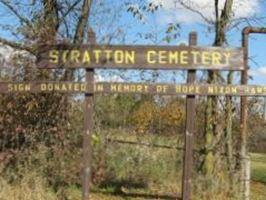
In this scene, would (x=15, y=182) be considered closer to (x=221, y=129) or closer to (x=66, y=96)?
(x=66, y=96)

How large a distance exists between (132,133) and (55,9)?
11.5ft

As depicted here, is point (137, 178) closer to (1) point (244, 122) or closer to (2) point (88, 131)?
(2) point (88, 131)

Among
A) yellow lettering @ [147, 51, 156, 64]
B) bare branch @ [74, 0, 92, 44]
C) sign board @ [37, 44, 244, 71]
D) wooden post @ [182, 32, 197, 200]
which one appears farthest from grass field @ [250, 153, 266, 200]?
bare branch @ [74, 0, 92, 44]

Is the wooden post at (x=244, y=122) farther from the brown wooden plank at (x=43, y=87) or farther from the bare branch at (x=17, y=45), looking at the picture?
the bare branch at (x=17, y=45)

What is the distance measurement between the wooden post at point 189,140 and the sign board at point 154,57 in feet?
0.66

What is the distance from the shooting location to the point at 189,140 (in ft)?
39.5

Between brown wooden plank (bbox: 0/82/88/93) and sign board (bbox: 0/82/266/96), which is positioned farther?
brown wooden plank (bbox: 0/82/88/93)

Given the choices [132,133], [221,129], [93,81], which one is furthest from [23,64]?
[221,129]

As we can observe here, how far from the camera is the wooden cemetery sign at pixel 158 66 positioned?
12.0 m

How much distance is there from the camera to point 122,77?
43.7 feet

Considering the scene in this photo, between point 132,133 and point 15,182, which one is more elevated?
point 132,133

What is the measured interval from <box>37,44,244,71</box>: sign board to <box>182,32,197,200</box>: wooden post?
20cm

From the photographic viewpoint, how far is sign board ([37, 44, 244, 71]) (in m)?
12.0

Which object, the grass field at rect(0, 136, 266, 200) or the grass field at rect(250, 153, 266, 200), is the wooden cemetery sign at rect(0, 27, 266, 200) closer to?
the grass field at rect(0, 136, 266, 200)
